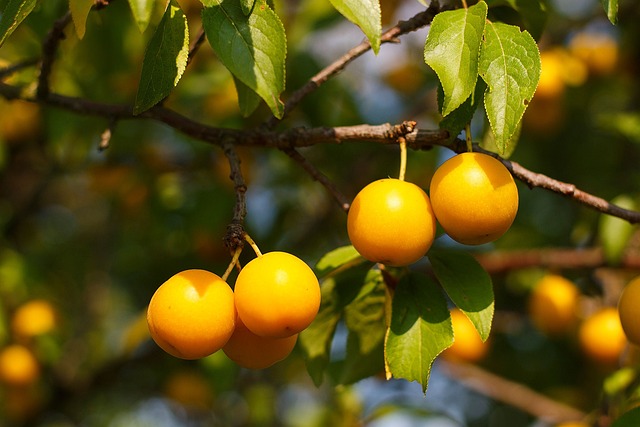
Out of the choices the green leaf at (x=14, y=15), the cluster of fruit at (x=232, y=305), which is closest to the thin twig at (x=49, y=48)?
the green leaf at (x=14, y=15)

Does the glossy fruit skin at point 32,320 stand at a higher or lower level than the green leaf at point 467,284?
lower

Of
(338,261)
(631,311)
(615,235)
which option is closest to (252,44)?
(338,261)

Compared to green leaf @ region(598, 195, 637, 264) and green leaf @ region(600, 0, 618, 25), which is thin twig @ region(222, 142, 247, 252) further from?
green leaf @ region(598, 195, 637, 264)

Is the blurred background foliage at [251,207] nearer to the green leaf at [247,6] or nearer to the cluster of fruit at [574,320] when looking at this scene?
the cluster of fruit at [574,320]

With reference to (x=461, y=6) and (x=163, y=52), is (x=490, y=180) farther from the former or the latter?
(x=163, y=52)

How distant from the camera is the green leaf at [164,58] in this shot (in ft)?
3.57

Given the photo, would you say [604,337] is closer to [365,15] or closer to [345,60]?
[345,60]

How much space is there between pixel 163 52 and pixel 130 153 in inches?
78.6

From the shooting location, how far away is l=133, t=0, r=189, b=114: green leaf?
3.57 ft

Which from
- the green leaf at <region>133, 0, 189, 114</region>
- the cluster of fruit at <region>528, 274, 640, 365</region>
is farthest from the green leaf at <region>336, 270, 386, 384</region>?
the cluster of fruit at <region>528, 274, 640, 365</region>

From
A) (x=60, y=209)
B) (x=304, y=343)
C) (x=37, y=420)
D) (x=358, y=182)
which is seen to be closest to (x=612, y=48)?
(x=358, y=182)

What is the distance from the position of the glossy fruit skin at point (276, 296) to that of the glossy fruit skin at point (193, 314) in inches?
1.1

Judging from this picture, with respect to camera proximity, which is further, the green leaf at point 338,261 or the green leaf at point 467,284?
the green leaf at point 338,261

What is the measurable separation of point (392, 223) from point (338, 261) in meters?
0.31
